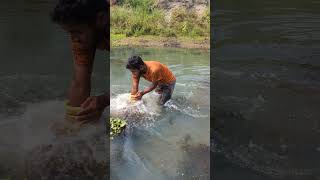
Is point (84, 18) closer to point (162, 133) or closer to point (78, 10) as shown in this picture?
point (78, 10)

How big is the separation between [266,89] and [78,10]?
2.61 metres

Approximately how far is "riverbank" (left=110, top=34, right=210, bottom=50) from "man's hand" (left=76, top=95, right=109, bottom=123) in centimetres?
212

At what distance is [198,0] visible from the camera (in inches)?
203

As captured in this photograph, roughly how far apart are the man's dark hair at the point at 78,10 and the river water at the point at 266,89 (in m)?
1.32

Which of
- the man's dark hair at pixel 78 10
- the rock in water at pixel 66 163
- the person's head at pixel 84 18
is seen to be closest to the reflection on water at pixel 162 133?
the rock in water at pixel 66 163

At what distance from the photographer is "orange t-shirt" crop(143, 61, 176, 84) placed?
3648 mm

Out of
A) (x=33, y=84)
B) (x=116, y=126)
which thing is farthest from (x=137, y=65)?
(x=33, y=84)

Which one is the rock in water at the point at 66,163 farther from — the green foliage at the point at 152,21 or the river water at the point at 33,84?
the green foliage at the point at 152,21

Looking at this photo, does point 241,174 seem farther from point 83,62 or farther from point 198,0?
point 198,0

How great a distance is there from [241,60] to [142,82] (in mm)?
1670

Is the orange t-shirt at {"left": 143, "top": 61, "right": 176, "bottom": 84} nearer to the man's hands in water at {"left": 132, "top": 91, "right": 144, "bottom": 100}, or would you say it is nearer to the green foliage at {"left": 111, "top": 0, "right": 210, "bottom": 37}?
the man's hands in water at {"left": 132, "top": 91, "right": 144, "bottom": 100}

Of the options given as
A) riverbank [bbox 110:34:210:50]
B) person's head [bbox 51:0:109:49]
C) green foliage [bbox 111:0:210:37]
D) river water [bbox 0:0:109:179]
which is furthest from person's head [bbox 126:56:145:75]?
riverbank [bbox 110:34:210:50]

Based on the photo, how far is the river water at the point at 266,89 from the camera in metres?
3.39

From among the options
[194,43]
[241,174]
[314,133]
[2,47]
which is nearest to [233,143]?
[241,174]
